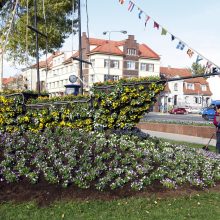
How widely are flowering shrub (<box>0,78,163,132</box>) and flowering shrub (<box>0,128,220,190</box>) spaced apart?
0.36 meters

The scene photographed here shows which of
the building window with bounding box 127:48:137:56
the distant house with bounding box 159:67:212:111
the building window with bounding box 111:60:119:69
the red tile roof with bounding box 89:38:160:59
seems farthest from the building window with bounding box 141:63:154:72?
the distant house with bounding box 159:67:212:111

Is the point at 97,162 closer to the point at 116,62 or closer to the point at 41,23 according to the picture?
the point at 41,23

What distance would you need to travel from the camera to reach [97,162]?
7402 mm

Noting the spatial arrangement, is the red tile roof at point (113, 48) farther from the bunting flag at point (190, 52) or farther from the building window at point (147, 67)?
the bunting flag at point (190, 52)

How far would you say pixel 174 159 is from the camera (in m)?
8.39

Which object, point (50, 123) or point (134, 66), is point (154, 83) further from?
point (134, 66)

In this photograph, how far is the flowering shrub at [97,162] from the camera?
22.6ft

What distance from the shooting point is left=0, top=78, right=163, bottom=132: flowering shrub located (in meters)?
8.98

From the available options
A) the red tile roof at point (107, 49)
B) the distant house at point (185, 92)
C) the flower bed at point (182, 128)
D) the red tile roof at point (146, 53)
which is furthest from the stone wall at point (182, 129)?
the distant house at point (185, 92)

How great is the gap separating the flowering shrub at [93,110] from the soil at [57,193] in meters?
2.59

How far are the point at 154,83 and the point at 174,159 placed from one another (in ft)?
6.05

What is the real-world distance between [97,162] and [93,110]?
2.01 metres

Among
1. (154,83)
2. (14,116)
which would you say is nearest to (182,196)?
(154,83)

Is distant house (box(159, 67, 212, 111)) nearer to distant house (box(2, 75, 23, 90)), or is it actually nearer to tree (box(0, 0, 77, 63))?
distant house (box(2, 75, 23, 90))
